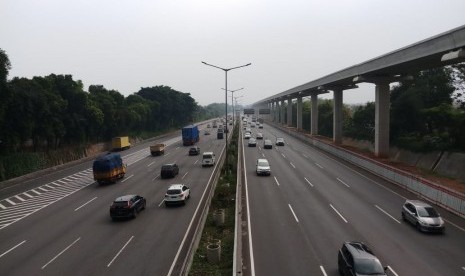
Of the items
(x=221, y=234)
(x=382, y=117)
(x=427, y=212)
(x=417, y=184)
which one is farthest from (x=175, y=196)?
(x=382, y=117)

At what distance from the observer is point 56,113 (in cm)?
5478

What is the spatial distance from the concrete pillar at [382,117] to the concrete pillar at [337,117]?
64.6ft

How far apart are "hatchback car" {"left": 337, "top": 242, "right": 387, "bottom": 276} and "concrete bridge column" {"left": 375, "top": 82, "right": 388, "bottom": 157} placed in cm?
3643

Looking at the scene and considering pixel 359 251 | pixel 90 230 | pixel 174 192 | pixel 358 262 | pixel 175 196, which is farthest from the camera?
pixel 174 192

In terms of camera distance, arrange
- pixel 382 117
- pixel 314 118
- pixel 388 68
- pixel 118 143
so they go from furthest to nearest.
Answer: pixel 314 118 → pixel 118 143 → pixel 382 117 → pixel 388 68

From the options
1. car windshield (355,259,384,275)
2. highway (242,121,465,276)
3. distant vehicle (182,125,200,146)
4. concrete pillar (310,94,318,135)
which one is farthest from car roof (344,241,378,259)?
concrete pillar (310,94,318,135)

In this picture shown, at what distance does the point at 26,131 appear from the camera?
4659 centimetres

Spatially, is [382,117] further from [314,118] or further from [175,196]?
[314,118]

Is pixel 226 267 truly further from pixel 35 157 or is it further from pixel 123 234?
pixel 35 157

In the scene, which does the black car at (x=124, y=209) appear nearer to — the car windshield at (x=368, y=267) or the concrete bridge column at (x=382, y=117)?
the car windshield at (x=368, y=267)

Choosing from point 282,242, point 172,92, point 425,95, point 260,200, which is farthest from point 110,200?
point 172,92

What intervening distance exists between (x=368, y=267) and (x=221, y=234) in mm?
9722

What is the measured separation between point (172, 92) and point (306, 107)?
51873 millimetres

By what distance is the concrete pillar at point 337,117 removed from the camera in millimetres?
70688
